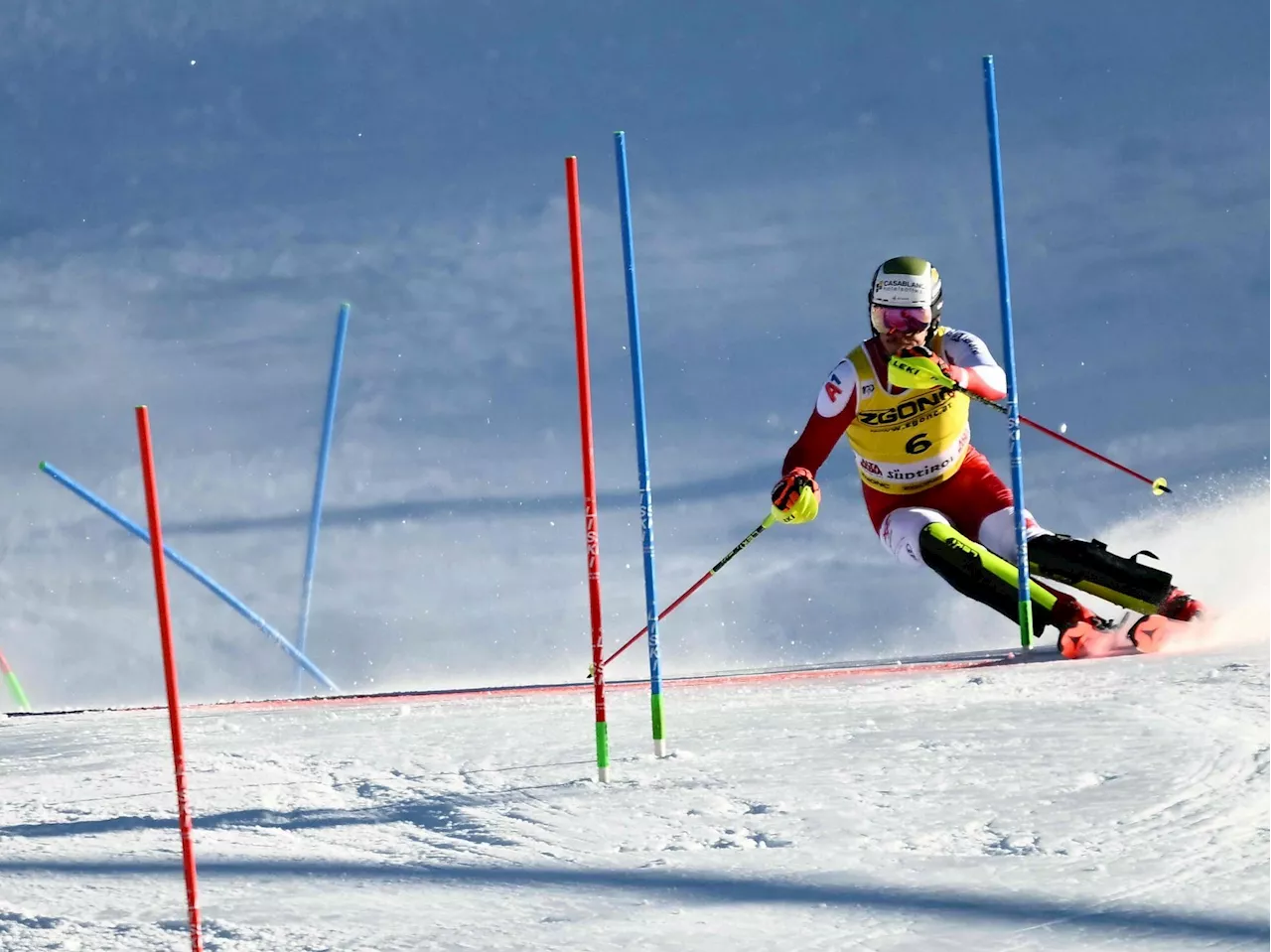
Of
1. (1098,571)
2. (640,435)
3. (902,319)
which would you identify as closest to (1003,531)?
(1098,571)

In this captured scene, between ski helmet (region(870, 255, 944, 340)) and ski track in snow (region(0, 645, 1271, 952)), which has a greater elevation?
ski helmet (region(870, 255, 944, 340))

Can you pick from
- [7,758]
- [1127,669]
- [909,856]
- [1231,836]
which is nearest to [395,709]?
[7,758]

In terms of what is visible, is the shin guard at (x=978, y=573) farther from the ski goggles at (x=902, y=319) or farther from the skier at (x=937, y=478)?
the ski goggles at (x=902, y=319)

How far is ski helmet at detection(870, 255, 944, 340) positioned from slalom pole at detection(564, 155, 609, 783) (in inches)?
107

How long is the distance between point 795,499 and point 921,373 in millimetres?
776

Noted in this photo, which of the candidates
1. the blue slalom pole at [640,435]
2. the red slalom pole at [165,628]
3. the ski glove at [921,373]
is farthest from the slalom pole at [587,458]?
the ski glove at [921,373]

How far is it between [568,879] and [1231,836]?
141cm

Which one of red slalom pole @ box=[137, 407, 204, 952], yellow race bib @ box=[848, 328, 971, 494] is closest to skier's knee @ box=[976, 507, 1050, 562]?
yellow race bib @ box=[848, 328, 971, 494]

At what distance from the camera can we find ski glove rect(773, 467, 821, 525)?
5832mm

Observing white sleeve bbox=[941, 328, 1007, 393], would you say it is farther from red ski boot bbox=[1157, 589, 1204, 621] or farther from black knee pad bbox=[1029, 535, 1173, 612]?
red ski boot bbox=[1157, 589, 1204, 621]

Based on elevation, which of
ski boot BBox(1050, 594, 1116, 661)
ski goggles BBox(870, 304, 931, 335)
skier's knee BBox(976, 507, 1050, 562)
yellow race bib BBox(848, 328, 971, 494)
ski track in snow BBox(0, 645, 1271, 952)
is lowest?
ski track in snow BBox(0, 645, 1271, 952)

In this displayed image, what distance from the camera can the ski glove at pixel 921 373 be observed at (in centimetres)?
602

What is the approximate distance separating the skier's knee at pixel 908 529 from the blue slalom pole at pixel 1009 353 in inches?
18.0

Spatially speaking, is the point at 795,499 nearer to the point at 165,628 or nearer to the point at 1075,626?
the point at 1075,626
